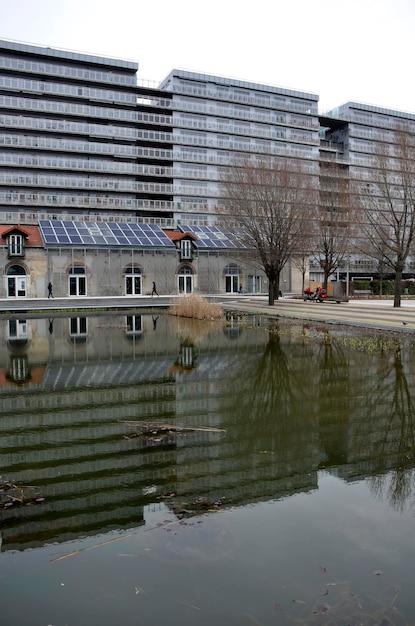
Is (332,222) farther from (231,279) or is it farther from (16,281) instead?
(16,281)

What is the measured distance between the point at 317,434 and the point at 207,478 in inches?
98.6

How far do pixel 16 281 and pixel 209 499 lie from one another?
47.2 m

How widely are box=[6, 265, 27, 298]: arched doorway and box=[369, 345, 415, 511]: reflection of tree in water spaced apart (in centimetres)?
4296

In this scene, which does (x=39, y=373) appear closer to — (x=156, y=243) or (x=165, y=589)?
(x=165, y=589)

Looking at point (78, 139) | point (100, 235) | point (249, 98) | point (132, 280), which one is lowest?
point (132, 280)

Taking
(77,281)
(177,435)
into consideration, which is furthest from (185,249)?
(177,435)

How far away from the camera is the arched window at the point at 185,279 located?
185 ft

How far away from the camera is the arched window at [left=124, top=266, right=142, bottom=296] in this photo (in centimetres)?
5350

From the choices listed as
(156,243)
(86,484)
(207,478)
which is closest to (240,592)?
(207,478)

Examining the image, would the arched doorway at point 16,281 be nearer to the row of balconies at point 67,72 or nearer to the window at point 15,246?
the window at point 15,246

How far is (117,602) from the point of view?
14.3ft

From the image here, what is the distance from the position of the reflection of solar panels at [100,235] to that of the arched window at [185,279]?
3.39m

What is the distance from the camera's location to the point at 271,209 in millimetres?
37406

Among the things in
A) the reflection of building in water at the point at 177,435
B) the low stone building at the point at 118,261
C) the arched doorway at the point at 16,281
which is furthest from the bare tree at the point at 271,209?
the reflection of building in water at the point at 177,435
